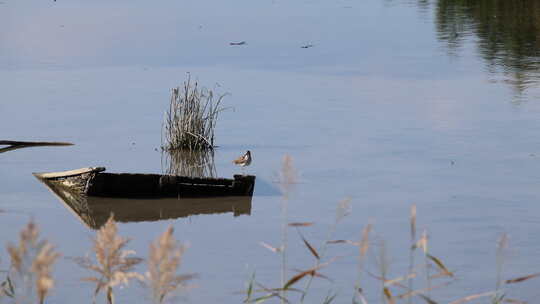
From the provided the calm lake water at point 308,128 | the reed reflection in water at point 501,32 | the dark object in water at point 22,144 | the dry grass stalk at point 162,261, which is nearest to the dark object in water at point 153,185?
the calm lake water at point 308,128

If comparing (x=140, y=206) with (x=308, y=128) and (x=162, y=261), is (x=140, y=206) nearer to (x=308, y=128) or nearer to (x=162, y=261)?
(x=308, y=128)

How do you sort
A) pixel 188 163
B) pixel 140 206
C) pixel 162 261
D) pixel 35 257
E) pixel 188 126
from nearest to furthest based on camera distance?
pixel 35 257, pixel 162 261, pixel 140 206, pixel 188 163, pixel 188 126

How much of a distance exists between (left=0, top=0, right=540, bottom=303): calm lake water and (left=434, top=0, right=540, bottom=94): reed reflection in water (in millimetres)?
95

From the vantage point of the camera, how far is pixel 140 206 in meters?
10.8

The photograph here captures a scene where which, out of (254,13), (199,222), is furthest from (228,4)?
(199,222)

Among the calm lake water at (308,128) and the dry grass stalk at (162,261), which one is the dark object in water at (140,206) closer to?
the calm lake water at (308,128)

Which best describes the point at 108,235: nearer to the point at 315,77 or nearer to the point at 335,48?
the point at 315,77

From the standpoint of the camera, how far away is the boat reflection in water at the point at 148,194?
1064cm

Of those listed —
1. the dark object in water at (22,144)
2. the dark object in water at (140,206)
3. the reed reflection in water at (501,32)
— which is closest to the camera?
the dark object in water at (140,206)

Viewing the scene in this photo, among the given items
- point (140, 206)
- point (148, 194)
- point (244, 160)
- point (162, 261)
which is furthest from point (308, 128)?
point (162, 261)

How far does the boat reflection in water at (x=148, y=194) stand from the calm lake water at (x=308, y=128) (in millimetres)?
236

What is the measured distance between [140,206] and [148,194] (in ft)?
0.72

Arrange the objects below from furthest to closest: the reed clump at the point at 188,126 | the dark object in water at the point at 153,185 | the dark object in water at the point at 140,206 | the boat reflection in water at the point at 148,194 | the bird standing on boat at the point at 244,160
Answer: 1. the reed clump at the point at 188,126
2. the bird standing on boat at the point at 244,160
3. the dark object in water at the point at 153,185
4. the boat reflection in water at the point at 148,194
5. the dark object in water at the point at 140,206

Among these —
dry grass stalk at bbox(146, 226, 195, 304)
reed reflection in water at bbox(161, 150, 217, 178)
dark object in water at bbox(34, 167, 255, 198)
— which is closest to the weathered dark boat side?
dark object in water at bbox(34, 167, 255, 198)
